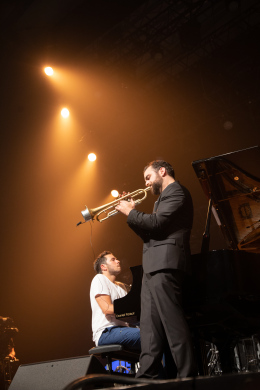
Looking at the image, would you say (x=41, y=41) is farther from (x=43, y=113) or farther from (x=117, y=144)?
(x=117, y=144)

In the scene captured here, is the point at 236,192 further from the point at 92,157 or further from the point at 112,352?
the point at 92,157

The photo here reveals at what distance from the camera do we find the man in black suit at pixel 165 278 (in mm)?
2287

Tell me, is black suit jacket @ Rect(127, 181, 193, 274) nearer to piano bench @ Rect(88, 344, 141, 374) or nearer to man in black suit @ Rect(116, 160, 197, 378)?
man in black suit @ Rect(116, 160, 197, 378)

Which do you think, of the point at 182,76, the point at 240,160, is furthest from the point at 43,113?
the point at 240,160

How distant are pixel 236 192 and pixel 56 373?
2.67 metres

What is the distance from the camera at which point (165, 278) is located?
8.13 feet

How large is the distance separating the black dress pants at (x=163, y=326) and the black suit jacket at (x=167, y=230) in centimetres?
8

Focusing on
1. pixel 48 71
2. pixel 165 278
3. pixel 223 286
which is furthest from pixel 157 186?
pixel 48 71

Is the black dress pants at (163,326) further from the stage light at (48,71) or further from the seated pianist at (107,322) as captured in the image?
the stage light at (48,71)

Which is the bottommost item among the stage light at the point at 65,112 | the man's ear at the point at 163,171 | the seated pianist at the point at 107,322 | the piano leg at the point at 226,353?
the piano leg at the point at 226,353

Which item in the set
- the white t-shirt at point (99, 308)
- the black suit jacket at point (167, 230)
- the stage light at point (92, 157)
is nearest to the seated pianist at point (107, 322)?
Answer: the white t-shirt at point (99, 308)

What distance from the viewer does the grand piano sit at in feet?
8.76

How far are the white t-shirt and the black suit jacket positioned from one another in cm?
126

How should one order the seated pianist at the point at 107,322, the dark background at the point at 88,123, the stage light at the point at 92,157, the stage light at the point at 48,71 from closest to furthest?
the seated pianist at the point at 107,322 → the dark background at the point at 88,123 → the stage light at the point at 48,71 → the stage light at the point at 92,157
